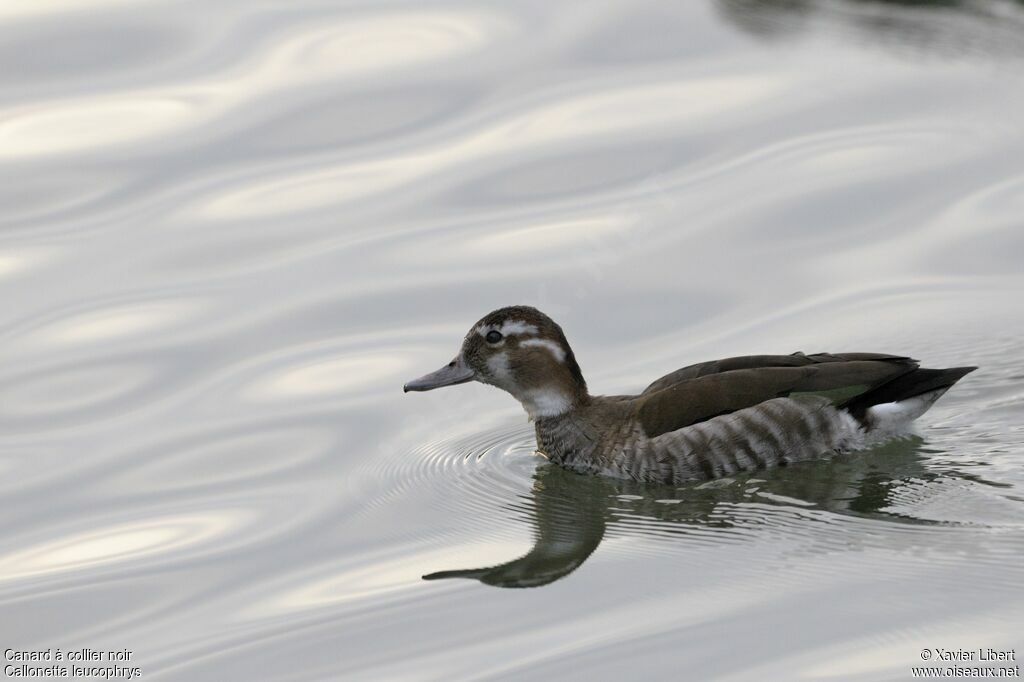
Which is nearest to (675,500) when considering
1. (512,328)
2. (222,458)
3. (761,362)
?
(761,362)

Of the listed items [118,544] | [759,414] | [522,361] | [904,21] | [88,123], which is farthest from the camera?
[904,21]

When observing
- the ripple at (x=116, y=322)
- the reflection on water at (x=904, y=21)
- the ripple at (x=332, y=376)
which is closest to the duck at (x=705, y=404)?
the ripple at (x=332, y=376)

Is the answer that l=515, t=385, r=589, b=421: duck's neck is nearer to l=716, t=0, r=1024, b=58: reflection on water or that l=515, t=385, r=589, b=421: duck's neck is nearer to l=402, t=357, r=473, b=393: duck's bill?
l=402, t=357, r=473, b=393: duck's bill

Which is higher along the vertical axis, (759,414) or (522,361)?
(522,361)

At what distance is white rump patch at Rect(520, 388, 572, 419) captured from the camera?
11539 mm

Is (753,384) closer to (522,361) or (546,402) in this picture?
(546,402)

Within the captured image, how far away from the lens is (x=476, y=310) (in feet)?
44.0

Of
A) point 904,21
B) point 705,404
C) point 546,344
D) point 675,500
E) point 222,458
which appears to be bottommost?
point 675,500

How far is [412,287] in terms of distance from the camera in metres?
13.8

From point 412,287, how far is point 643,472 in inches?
135

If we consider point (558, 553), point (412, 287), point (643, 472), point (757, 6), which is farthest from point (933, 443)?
point (757, 6)

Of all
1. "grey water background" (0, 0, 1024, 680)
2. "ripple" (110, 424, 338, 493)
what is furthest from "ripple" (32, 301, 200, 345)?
"ripple" (110, 424, 338, 493)

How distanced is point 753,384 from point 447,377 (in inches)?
78.0

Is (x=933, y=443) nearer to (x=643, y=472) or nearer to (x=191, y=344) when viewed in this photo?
(x=643, y=472)
